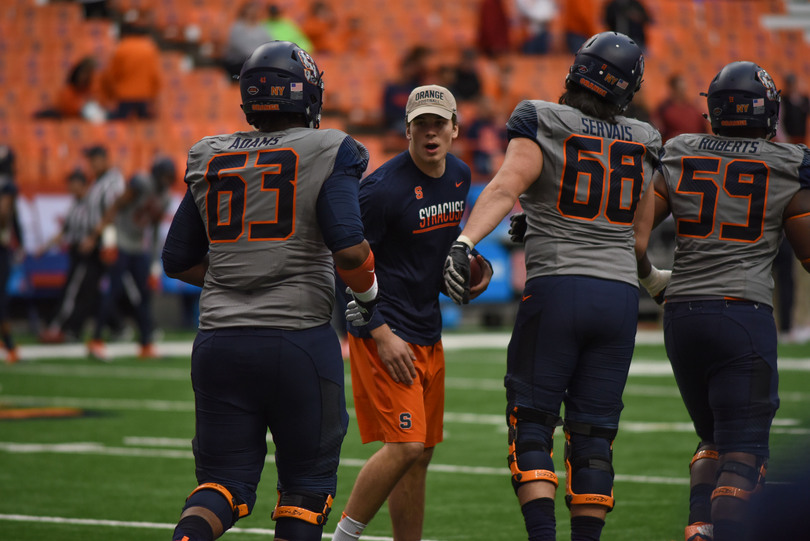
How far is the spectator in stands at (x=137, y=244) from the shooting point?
15047 millimetres

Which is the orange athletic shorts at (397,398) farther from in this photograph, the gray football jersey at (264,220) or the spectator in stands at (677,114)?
the spectator in stands at (677,114)

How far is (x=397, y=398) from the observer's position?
218 inches

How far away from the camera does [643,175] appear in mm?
5324

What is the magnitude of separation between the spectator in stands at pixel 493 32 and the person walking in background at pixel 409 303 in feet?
60.0

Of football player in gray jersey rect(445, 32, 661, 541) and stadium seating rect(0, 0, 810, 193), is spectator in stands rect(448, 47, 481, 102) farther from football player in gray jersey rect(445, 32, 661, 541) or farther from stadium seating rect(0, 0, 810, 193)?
football player in gray jersey rect(445, 32, 661, 541)

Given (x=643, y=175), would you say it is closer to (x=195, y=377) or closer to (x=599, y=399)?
(x=599, y=399)

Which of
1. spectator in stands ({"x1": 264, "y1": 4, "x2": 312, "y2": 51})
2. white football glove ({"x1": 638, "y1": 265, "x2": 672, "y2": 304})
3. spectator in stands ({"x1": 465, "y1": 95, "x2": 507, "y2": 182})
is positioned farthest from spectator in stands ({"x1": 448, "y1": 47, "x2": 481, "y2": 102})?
white football glove ({"x1": 638, "y1": 265, "x2": 672, "y2": 304})

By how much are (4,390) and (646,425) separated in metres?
6.36

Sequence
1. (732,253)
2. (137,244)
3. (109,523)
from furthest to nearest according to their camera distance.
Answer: (137,244), (109,523), (732,253)

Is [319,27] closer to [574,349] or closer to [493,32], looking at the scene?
[493,32]

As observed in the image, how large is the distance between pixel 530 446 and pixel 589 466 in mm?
251

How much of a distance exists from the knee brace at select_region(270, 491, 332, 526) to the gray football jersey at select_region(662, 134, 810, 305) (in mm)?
1965

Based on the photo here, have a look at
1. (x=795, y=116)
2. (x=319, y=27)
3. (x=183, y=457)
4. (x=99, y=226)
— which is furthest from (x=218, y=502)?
(x=319, y=27)

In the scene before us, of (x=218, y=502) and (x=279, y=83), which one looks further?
(x=279, y=83)
